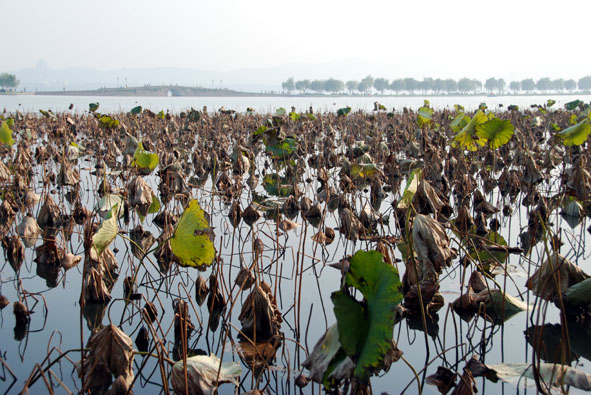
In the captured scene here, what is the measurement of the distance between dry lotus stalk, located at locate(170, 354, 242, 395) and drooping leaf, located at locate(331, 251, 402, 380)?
0.76m

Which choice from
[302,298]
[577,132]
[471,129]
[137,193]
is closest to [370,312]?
[302,298]

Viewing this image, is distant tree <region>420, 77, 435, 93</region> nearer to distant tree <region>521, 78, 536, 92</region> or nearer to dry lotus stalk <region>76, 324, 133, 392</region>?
distant tree <region>521, 78, 536, 92</region>

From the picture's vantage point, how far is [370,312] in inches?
67.4

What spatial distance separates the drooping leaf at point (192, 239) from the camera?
7.42 feet

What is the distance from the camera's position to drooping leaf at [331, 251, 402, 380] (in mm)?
1556

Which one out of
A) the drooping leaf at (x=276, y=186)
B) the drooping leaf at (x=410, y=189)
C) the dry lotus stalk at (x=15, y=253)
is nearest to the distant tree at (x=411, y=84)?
the drooping leaf at (x=276, y=186)

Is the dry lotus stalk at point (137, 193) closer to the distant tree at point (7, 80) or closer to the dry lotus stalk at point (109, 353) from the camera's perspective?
the dry lotus stalk at point (109, 353)

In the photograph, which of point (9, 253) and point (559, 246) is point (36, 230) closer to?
point (9, 253)

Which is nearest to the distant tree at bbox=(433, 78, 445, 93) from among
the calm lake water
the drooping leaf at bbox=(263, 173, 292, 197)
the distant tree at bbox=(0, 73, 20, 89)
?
the calm lake water

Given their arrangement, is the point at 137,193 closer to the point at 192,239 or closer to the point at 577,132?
the point at 192,239

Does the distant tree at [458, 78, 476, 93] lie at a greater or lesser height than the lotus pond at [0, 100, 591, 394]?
greater

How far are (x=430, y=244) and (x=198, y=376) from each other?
42.6 inches

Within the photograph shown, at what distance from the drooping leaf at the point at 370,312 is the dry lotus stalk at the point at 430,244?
1.73ft

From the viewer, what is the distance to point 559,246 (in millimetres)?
4609
